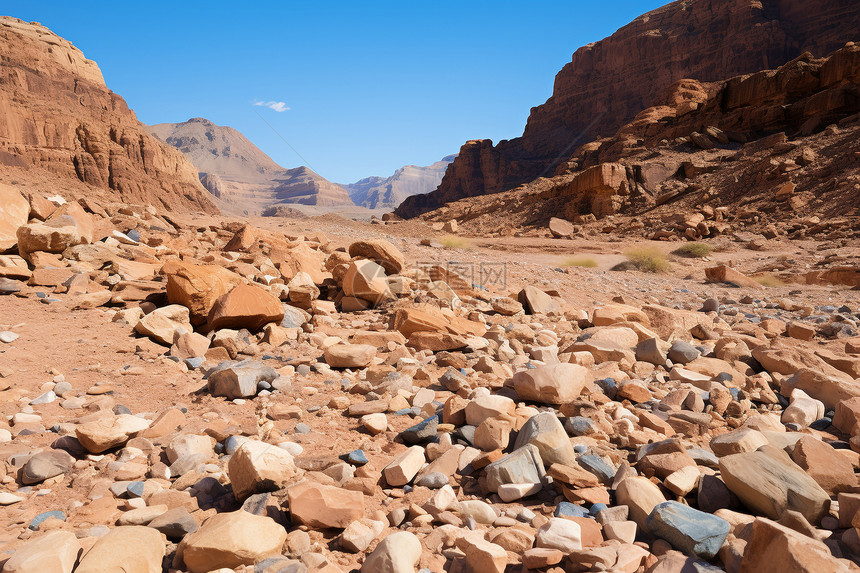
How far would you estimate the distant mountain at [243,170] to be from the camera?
15688 centimetres

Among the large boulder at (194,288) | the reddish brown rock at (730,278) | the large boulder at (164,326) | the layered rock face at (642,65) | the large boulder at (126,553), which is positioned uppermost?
the layered rock face at (642,65)

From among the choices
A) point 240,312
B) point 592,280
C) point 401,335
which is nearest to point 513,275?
point 592,280

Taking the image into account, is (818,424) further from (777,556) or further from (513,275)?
(513,275)

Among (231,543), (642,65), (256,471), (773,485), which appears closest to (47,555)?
(231,543)

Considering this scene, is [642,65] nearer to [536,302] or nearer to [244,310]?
[536,302]

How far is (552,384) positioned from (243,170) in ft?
634

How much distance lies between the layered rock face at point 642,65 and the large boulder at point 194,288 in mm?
60743

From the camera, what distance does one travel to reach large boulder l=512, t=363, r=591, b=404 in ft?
A: 8.98

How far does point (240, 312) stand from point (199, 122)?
211m

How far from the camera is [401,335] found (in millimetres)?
4109

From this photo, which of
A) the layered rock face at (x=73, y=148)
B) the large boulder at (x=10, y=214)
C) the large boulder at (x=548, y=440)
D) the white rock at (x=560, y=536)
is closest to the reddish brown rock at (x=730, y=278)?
the large boulder at (x=548, y=440)

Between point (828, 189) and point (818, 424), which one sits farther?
point (828, 189)

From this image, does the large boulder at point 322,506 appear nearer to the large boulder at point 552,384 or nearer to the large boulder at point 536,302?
the large boulder at point 552,384

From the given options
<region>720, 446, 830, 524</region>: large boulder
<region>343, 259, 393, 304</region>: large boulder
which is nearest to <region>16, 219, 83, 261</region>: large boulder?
<region>343, 259, 393, 304</region>: large boulder
